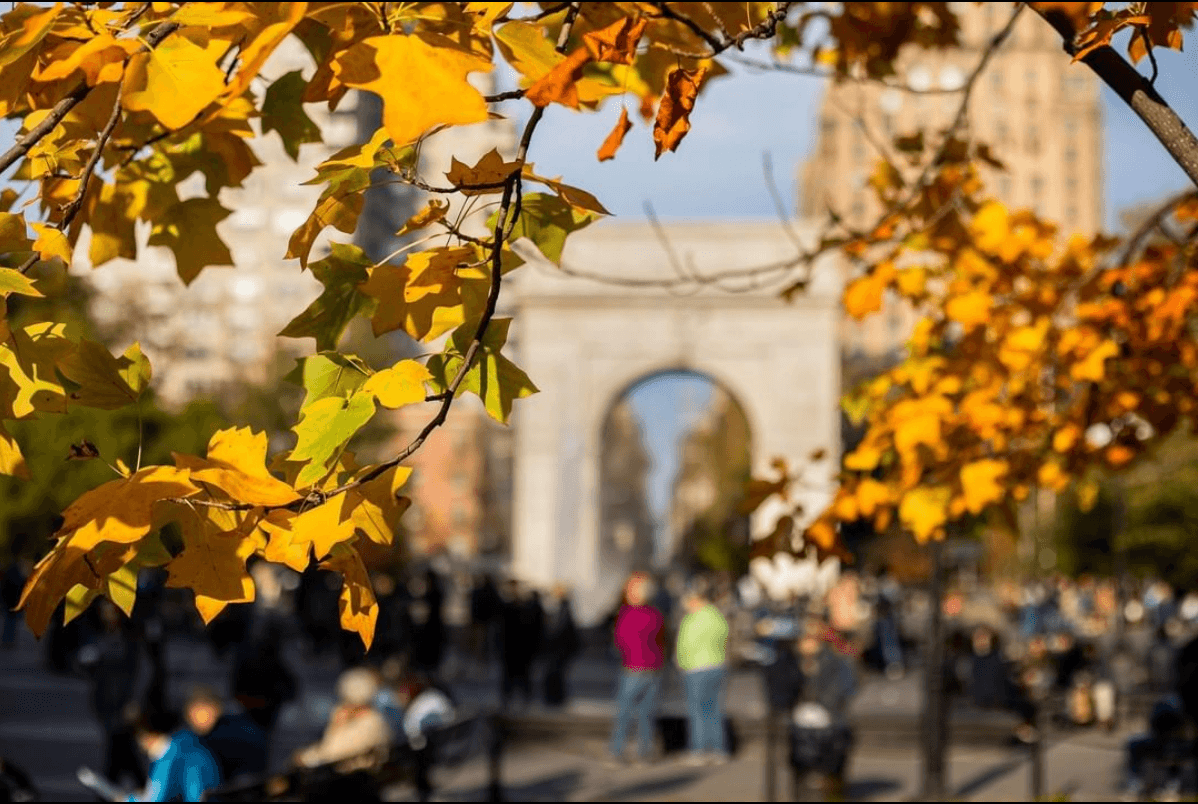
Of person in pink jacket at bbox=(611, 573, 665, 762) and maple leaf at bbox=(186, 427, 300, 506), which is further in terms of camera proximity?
person in pink jacket at bbox=(611, 573, 665, 762)

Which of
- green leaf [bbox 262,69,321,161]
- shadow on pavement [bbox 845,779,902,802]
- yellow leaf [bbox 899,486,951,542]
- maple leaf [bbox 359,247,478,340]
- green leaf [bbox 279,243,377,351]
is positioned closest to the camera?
maple leaf [bbox 359,247,478,340]

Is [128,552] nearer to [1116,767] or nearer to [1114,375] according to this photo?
[1114,375]

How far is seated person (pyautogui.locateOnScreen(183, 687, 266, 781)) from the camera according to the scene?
1012 centimetres

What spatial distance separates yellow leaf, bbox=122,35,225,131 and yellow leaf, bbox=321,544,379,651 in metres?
0.79

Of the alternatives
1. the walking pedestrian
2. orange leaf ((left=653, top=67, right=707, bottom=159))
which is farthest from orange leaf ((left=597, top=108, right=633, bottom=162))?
the walking pedestrian

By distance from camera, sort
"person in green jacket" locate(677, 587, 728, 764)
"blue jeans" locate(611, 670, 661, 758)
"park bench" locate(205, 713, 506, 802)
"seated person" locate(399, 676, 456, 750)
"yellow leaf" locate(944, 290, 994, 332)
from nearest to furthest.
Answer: "yellow leaf" locate(944, 290, 994, 332), "park bench" locate(205, 713, 506, 802), "seated person" locate(399, 676, 456, 750), "person in green jacket" locate(677, 587, 728, 764), "blue jeans" locate(611, 670, 661, 758)

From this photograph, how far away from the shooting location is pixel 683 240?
4169cm

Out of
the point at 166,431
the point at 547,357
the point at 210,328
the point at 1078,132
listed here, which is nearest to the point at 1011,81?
the point at 1078,132

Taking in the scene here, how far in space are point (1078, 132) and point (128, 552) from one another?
408ft

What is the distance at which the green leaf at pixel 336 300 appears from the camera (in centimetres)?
327

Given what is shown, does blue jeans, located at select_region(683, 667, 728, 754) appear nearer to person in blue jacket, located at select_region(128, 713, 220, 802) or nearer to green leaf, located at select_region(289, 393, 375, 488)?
person in blue jacket, located at select_region(128, 713, 220, 802)

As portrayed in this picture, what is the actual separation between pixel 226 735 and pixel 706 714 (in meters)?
5.91

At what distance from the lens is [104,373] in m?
3.08

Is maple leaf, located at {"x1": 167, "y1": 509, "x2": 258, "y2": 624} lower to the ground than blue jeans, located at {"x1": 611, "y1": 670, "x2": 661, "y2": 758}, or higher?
higher
